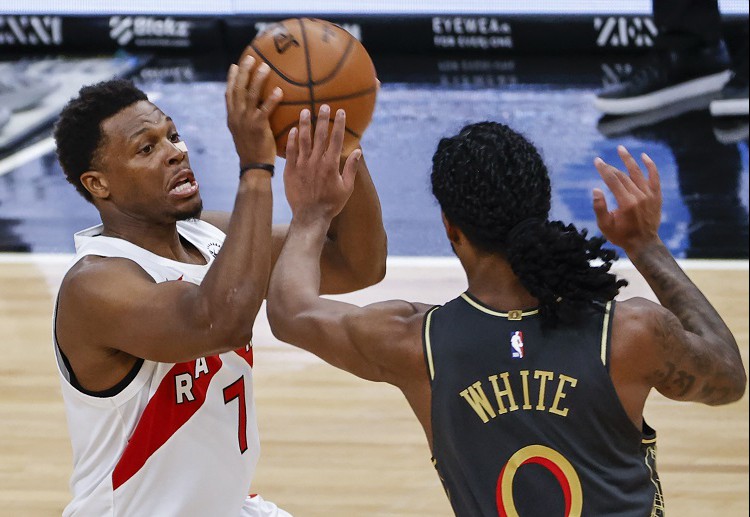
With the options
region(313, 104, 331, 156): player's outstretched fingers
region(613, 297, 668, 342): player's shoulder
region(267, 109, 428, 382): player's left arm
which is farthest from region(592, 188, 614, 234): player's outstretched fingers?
region(313, 104, 331, 156): player's outstretched fingers

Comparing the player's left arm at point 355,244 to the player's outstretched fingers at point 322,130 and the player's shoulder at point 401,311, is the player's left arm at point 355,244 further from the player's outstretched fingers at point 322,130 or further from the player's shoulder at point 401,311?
the player's shoulder at point 401,311

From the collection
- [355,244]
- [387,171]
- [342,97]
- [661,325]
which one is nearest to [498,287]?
[661,325]

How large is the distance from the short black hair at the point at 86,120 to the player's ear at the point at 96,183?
2 cm

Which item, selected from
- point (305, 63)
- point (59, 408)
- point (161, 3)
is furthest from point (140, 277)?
point (161, 3)

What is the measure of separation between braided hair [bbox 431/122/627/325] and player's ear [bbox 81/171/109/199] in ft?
3.11

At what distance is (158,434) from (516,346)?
1.01 m

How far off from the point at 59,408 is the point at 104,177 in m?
2.53

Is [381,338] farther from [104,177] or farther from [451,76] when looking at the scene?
[451,76]

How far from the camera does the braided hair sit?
2482mm

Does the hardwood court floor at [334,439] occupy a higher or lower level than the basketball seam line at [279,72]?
lower

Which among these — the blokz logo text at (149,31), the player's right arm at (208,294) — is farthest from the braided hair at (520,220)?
the blokz logo text at (149,31)

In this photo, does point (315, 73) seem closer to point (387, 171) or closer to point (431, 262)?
point (431, 262)

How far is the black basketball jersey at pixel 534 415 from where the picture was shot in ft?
8.09

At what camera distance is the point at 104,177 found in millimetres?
3104
